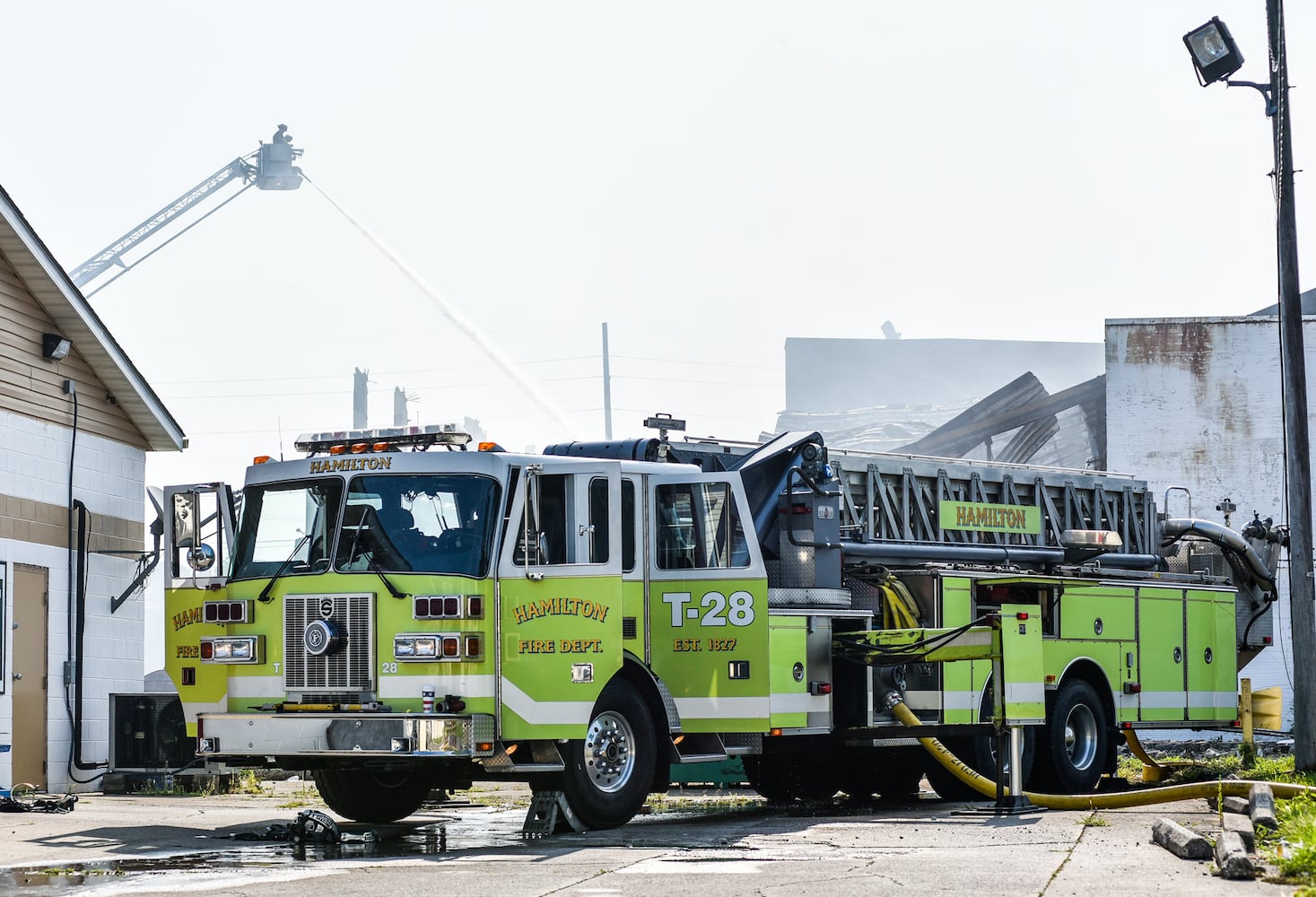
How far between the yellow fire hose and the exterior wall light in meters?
8.98

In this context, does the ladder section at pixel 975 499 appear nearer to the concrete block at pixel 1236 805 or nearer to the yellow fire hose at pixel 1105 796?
the yellow fire hose at pixel 1105 796

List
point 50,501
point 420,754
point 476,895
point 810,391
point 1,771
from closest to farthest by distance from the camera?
point 476,895, point 420,754, point 1,771, point 50,501, point 810,391

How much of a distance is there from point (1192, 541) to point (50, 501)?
1187cm

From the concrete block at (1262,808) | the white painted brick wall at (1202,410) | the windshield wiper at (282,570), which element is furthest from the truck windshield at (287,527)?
the white painted brick wall at (1202,410)

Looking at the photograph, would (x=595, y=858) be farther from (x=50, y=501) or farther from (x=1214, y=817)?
(x=50, y=501)

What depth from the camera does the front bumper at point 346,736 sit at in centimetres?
1091

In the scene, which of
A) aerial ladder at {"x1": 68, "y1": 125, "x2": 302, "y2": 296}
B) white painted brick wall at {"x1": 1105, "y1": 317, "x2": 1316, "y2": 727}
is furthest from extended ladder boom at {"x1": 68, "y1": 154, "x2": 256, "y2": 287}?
white painted brick wall at {"x1": 1105, "y1": 317, "x2": 1316, "y2": 727}

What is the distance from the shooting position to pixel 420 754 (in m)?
10.9

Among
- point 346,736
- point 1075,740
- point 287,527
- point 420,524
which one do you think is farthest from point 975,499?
point 346,736

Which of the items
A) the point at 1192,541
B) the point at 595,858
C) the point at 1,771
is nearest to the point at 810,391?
the point at 1192,541

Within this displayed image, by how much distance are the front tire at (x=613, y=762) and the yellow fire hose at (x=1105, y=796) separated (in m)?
2.80

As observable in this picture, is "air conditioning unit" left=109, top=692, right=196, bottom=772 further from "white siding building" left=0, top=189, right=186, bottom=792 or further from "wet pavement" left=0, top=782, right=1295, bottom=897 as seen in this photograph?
"wet pavement" left=0, top=782, right=1295, bottom=897

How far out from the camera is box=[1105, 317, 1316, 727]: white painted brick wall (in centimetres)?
3077

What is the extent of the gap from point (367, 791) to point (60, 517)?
Result: 5874 millimetres
